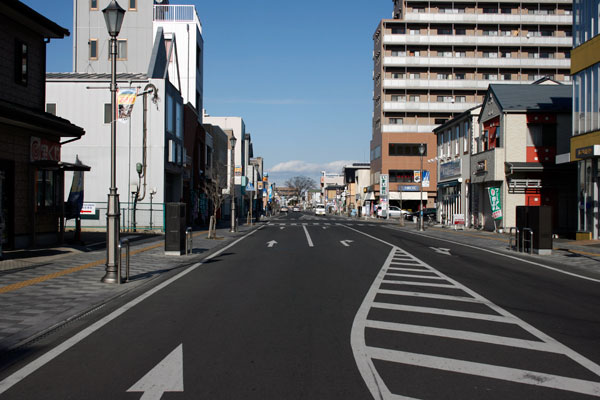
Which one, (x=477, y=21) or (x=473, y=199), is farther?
(x=477, y=21)

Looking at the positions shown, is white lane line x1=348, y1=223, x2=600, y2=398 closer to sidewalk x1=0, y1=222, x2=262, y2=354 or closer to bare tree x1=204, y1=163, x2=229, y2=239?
sidewalk x1=0, y1=222, x2=262, y2=354

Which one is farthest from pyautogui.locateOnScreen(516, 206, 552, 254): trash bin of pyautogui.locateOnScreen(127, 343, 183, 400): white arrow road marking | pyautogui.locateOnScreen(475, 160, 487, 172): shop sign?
pyautogui.locateOnScreen(475, 160, 487, 172): shop sign

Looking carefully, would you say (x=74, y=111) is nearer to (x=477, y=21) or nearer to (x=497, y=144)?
(x=497, y=144)

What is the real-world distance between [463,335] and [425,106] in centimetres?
7280

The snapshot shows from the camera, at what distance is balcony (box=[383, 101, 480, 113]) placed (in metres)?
76.1

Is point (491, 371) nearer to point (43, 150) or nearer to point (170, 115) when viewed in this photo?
point (43, 150)

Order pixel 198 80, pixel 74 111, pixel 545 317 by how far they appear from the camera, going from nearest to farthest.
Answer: pixel 545 317 → pixel 74 111 → pixel 198 80

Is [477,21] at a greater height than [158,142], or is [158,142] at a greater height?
[477,21]

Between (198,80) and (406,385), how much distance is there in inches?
1888

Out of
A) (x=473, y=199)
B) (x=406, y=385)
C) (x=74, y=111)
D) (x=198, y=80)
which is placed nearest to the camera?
(x=406, y=385)

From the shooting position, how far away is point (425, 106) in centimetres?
7650

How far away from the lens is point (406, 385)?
16.5ft

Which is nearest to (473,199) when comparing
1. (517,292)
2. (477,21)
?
(517,292)

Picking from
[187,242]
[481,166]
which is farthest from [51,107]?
[481,166]
